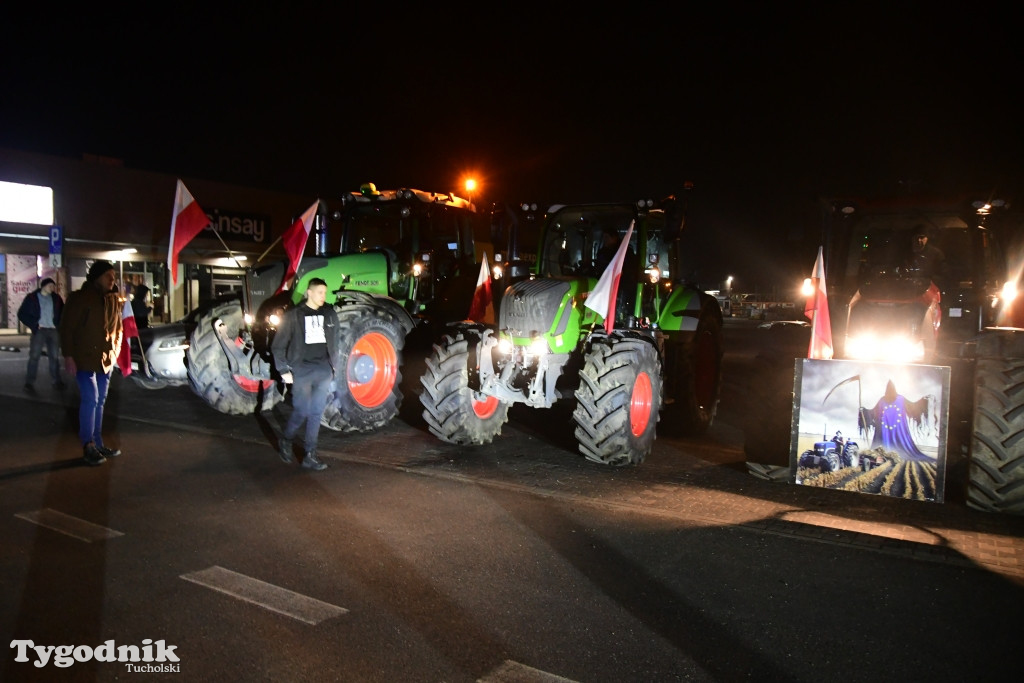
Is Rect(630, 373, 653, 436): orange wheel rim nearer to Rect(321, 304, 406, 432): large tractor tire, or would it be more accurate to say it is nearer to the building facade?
Rect(321, 304, 406, 432): large tractor tire

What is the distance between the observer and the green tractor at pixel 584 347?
24.4 feet

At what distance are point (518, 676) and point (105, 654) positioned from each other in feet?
6.77

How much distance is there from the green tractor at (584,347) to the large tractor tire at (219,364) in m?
3.09

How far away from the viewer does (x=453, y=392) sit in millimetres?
7941

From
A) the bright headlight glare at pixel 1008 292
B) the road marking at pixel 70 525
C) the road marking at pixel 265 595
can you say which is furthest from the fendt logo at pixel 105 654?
the bright headlight glare at pixel 1008 292

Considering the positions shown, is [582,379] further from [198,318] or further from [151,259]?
[151,259]

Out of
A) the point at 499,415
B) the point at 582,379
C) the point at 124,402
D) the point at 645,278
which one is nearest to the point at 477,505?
the point at 582,379

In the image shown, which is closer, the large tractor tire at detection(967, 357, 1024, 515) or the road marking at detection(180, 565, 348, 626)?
the road marking at detection(180, 565, 348, 626)

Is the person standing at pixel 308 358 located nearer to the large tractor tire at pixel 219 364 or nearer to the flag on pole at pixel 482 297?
the flag on pole at pixel 482 297

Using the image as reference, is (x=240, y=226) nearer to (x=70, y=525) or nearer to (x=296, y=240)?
(x=296, y=240)

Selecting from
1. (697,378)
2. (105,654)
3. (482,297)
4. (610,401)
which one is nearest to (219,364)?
(482,297)

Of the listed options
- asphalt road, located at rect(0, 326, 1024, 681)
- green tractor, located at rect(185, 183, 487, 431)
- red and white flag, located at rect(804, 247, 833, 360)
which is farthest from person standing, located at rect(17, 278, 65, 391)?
red and white flag, located at rect(804, 247, 833, 360)

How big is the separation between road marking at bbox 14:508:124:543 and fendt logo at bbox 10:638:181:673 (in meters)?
1.65

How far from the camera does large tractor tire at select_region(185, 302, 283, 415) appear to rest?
952 centimetres
